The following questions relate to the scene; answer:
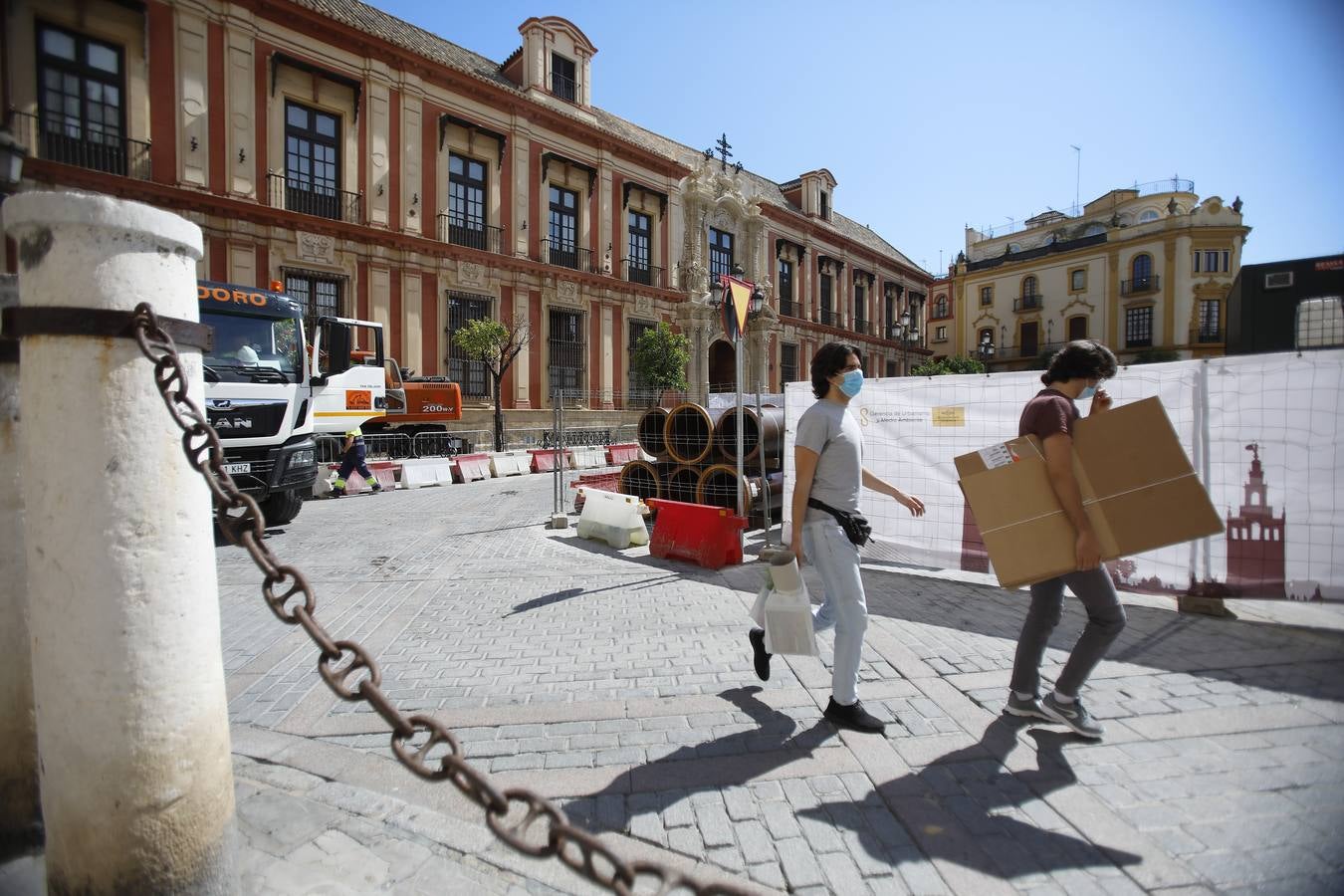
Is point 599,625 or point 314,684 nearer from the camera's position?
point 314,684

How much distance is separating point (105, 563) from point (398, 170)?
22.6 metres

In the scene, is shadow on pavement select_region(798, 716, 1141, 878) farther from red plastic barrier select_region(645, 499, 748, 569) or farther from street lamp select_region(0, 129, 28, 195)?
street lamp select_region(0, 129, 28, 195)

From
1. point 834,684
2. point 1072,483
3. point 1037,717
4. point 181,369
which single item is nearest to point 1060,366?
point 1072,483

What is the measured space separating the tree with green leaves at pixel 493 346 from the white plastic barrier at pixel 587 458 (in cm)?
307

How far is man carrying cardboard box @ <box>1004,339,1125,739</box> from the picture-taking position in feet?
9.84

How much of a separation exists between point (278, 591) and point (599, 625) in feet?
13.0

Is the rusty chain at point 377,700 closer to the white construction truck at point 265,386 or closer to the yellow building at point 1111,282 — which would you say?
the white construction truck at point 265,386

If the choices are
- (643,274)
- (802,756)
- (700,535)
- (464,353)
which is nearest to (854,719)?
(802,756)

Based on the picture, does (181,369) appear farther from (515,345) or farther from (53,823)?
(515,345)

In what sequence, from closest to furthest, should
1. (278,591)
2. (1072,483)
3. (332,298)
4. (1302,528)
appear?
(1072,483) → (1302,528) → (278,591) → (332,298)

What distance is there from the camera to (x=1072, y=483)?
9.88 ft

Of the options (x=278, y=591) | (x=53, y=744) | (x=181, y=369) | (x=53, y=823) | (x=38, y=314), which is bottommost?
(x=278, y=591)

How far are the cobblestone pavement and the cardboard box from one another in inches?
35.5

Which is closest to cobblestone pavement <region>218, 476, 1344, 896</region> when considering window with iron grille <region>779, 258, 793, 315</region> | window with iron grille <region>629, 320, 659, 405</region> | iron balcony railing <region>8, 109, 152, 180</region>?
iron balcony railing <region>8, 109, 152, 180</region>
